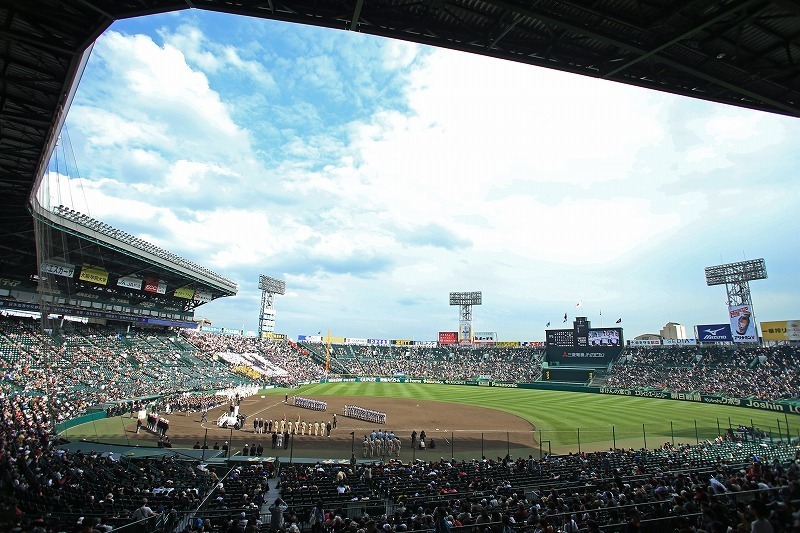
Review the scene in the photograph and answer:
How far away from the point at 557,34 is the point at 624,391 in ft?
218

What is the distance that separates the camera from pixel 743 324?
68.5 meters

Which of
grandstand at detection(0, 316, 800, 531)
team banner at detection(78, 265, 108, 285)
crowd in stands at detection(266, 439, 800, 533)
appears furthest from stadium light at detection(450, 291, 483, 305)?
crowd in stands at detection(266, 439, 800, 533)

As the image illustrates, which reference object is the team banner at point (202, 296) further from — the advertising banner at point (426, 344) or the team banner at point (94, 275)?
the advertising banner at point (426, 344)

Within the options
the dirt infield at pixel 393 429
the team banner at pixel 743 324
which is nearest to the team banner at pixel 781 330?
the team banner at pixel 743 324

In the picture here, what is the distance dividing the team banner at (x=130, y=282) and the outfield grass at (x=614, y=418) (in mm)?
27648

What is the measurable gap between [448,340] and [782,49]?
103 m

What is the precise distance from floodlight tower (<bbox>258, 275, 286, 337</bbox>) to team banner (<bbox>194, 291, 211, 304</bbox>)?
1298 inches

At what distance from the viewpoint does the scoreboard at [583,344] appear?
77.8 meters

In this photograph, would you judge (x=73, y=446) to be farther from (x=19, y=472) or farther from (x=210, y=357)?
(x=210, y=357)

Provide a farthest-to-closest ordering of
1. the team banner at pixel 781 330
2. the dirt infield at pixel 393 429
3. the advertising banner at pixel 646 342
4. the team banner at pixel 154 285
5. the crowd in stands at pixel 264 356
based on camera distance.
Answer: the advertising banner at pixel 646 342
the crowd in stands at pixel 264 356
the team banner at pixel 781 330
the team banner at pixel 154 285
the dirt infield at pixel 393 429

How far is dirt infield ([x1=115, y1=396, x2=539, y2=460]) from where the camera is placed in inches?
1109

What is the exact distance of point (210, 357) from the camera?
6525cm

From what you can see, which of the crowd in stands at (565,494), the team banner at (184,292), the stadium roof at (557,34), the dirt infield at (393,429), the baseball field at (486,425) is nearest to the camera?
the crowd in stands at (565,494)

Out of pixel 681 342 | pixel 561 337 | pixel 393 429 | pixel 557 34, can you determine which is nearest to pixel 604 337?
pixel 561 337
